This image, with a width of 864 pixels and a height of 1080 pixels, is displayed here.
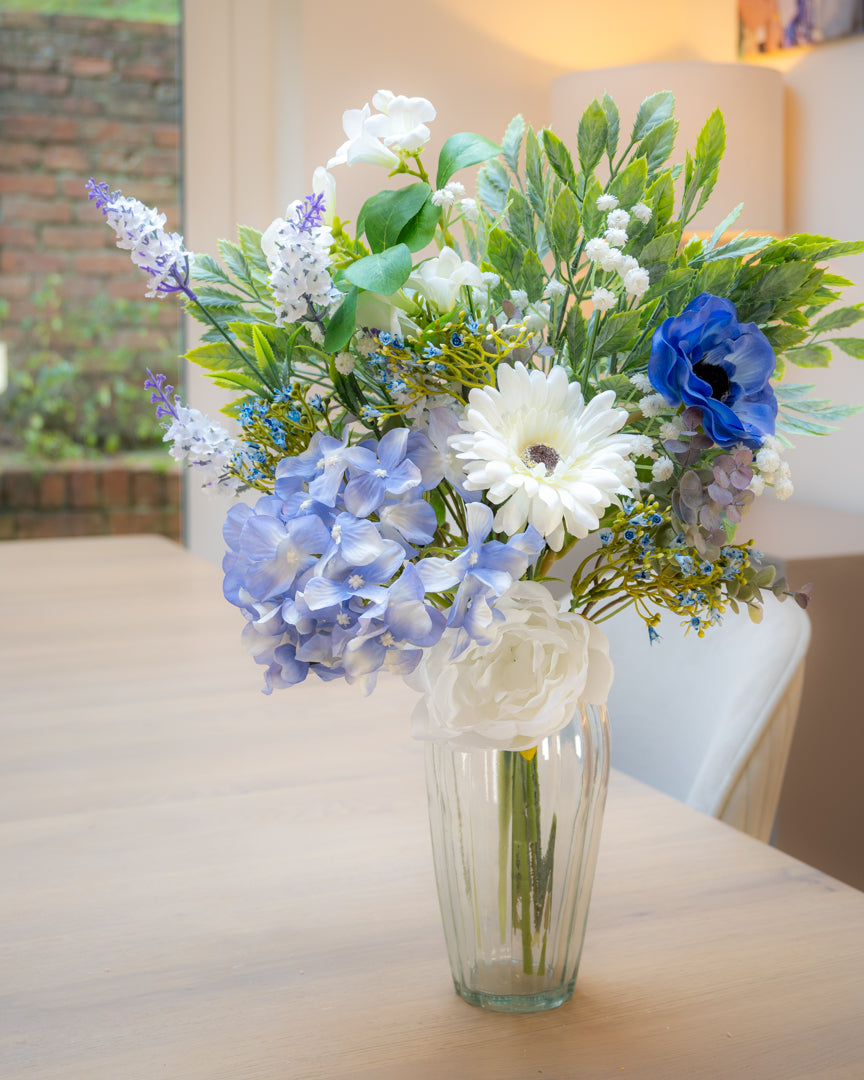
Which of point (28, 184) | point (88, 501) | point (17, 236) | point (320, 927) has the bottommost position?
point (320, 927)

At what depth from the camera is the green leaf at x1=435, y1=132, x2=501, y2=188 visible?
1.84 ft

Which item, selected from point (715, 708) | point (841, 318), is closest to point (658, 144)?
point (841, 318)

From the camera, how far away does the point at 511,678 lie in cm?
53

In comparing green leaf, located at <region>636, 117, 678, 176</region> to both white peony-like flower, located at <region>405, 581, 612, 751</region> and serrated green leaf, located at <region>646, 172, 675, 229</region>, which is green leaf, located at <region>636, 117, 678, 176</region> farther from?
white peony-like flower, located at <region>405, 581, 612, 751</region>

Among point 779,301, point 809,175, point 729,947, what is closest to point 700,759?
point 729,947

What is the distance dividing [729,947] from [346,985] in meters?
0.23

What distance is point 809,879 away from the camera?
0.80 meters

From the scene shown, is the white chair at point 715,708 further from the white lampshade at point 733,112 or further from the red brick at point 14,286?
the red brick at point 14,286

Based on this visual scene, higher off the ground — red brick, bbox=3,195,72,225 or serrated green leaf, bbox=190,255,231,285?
red brick, bbox=3,195,72,225

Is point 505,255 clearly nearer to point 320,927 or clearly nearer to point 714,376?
point 714,376

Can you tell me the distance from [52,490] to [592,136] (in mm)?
2393

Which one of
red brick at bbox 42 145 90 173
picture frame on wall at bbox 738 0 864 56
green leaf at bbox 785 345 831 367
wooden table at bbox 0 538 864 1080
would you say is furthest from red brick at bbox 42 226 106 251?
green leaf at bbox 785 345 831 367

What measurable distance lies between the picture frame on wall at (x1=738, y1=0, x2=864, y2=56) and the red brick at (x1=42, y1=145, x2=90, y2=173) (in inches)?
59.5

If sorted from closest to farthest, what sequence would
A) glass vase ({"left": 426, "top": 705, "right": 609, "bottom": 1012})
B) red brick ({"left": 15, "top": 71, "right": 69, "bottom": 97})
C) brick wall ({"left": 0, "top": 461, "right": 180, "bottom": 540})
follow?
glass vase ({"left": 426, "top": 705, "right": 609, "bottom": 1012}) < red brick ({"left": 15, "top": 71, "right": 69, "bottom": 97}) < brick wall ({"left": 0, "top": 461, "right": 180, "bottom": 540})
